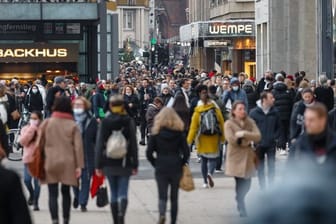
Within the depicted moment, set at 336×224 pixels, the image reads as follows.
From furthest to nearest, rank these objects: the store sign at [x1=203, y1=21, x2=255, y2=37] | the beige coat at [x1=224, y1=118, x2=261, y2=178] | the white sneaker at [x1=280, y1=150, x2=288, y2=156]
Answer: the store sign at [x1=203, y1=21, x2=255, y2=37], the white sneaker at [x1=280, y1=150, x2=288, y2=156], the beige coat at [x1=224, y1=118, x2=261, y2=178]

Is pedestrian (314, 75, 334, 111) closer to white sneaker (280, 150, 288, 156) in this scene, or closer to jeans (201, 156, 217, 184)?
white sneaker (280, 150, 288, 156)

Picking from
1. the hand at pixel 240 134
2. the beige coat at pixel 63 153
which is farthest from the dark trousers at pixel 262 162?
the beige coat at pixel 63 153

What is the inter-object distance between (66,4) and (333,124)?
28.2m

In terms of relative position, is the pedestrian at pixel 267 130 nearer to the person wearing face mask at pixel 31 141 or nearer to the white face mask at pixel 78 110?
the white face mask at pixel 78 110

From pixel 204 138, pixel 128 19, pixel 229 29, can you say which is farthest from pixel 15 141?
pixel 128 19

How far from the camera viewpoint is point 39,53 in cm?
4334

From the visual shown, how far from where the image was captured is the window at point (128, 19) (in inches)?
6033

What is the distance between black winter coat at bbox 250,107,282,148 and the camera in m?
14.8

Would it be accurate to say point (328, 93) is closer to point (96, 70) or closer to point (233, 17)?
point (96, 70)

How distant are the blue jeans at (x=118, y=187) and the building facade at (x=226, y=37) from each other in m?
41.1

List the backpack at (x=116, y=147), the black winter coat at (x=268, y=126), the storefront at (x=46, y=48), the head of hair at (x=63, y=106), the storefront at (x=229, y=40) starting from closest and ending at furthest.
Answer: the backpack at (x=116, y=147) → the head of hair at (x=63, y=106) → the black winter coat at (x=268, y=126) → the storefront at (x=46, y=48) → the storefront at (x=229, y=40)

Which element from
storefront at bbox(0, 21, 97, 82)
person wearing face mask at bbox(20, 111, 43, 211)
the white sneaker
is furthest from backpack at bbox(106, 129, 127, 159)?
storefront at bbox(0, 21, 97, 82)

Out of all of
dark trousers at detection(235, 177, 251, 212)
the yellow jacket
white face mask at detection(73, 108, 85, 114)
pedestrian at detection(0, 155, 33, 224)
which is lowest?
dark trousers at detection(235, 177, 251, 212)

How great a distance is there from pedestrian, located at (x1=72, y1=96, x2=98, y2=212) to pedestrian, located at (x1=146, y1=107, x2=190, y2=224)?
1846 millimetres
